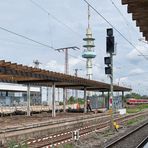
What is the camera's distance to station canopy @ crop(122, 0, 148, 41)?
954 cm

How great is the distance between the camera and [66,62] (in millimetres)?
80125

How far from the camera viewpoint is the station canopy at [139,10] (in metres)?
9.54

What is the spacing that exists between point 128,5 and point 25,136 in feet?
50.8

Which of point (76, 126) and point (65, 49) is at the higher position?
point (65, 49)

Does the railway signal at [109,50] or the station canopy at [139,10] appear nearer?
the station canopy at [139,10]

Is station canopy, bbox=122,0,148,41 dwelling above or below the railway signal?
below

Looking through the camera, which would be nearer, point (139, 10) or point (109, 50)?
point (139, 10)

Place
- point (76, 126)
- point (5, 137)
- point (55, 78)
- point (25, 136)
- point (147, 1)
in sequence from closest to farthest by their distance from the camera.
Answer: point (147, 1) → point (5, 137) → point (25, 136) → point (76, 126) → point (55, 78)

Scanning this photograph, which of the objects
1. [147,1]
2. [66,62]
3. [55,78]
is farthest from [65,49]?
[147,1]

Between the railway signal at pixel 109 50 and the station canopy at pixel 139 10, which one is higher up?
the railway signal at pixel 109 50

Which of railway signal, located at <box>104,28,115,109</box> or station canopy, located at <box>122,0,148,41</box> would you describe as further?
railway signal, located at <box>104,28,115,109</box>

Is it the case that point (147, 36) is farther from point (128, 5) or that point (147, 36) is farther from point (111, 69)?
point (111, 69)

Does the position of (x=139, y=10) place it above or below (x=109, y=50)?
below

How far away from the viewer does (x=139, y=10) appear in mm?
10344
